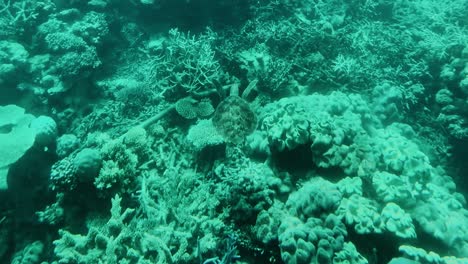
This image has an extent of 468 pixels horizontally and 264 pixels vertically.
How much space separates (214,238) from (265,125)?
1720 mm

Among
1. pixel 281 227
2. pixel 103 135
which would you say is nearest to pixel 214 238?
pixel 281 227

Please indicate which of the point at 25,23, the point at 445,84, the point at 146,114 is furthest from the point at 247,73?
the point at 25,23

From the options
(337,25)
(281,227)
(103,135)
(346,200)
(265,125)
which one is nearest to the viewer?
(281,227)

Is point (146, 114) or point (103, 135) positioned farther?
point (146, 114)

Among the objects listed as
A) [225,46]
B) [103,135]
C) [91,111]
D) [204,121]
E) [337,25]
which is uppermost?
[337,25]

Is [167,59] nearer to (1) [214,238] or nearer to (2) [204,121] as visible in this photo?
(2) [204,121]

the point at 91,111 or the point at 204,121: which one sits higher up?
the point at 204,121

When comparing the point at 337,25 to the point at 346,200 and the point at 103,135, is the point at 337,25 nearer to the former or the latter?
the point at 346,200

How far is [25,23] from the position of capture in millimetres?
6523

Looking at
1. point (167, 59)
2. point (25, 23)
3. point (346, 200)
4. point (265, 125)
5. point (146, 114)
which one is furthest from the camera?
point (25, 23)

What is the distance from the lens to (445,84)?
606cm

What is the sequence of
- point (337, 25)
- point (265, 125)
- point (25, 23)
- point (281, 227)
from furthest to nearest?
point (337, 25) < point (25, 23) < point (265, 125) < point (281, 227)

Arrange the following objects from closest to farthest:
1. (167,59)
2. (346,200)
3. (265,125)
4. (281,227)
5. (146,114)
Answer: (281,227)
(346,200)
(265,125)
(146,114)
(167,59)

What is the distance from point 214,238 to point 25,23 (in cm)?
609
